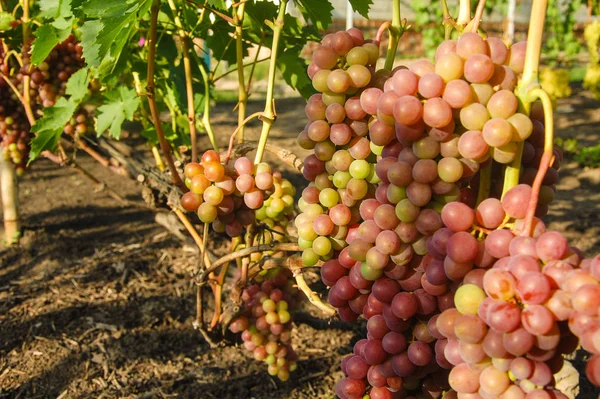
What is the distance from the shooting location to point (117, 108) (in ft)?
6.81

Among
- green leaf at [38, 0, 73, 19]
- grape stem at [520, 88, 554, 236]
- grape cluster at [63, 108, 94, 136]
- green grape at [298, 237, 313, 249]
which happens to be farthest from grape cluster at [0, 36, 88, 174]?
grape stem at [520, 88, 554, 236]

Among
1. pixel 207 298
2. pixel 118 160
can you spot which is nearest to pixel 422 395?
pixel 207 298

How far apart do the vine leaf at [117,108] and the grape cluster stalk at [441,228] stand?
1160 millimetres

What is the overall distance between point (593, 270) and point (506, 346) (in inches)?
4.9

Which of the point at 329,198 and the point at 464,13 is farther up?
the point at 464,13

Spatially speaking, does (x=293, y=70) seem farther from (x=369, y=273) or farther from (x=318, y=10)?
(x=369, y=273)

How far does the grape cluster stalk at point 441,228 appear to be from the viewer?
0.64m

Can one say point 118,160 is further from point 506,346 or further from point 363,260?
point 506,346

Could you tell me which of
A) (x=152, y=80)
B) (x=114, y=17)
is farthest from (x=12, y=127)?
(x=114, y=17)

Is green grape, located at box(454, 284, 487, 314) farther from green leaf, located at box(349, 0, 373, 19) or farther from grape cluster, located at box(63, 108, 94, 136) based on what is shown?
grape cluster, located at box(63, 108, 94, 136)

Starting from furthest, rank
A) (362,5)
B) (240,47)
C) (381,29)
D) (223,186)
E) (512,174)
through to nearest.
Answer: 1. (240,47)
2. (362,5)
3. (223,186)
4. (381,29)
5. (512,174)

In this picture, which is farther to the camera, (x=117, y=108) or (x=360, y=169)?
(x=117, y=108)

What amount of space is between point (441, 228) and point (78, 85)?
1.77m

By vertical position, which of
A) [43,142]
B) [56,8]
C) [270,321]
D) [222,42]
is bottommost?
[270,321]
